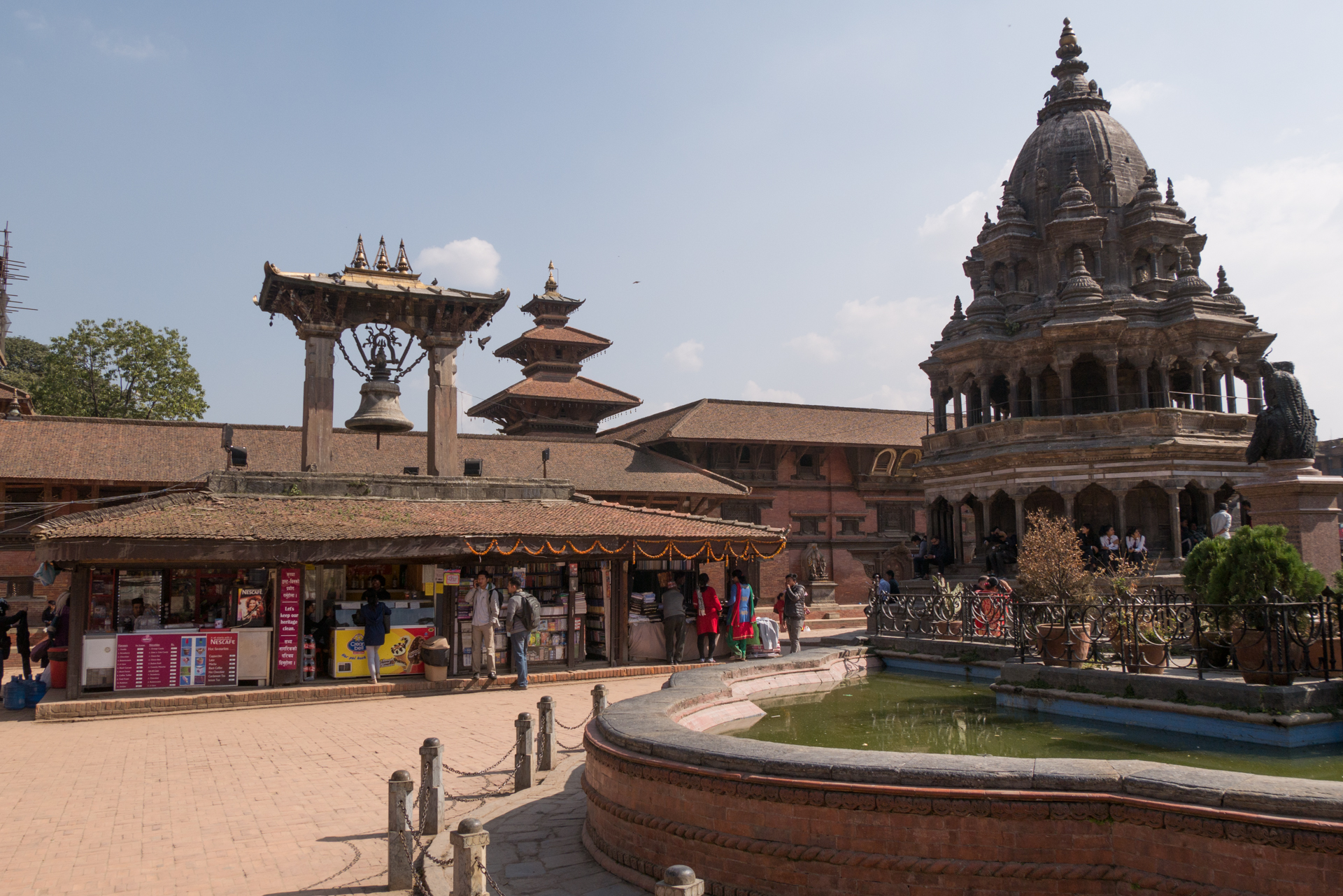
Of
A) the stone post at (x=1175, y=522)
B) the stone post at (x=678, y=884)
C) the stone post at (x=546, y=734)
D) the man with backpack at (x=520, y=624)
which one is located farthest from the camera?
the stone post at (x=1175, y=522)

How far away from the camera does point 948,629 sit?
47.1 feet

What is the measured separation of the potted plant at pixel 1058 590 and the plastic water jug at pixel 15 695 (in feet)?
47.1

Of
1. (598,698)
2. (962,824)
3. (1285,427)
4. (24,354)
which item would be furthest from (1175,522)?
(24,354)

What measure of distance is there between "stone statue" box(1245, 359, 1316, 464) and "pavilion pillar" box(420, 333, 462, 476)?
1365cm

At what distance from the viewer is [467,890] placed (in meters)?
4.96

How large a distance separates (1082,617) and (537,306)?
37.1m

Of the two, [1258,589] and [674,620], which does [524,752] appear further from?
[674,620]

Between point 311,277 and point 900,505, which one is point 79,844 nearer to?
point 311,277

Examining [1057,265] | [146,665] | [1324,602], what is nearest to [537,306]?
[1057,265]

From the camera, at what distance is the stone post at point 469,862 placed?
4969 mm

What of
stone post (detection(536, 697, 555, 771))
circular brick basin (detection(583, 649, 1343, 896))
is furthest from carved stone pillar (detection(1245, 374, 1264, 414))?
circular brick basin (detection(583, 649, 1343, 896))

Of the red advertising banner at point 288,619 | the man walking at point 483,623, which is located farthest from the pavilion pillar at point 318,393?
the man walking at point 483,623

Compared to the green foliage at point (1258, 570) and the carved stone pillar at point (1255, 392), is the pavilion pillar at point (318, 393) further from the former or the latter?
the carved stone pillar at point (1255, 392)

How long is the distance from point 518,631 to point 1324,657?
11.0 metres
